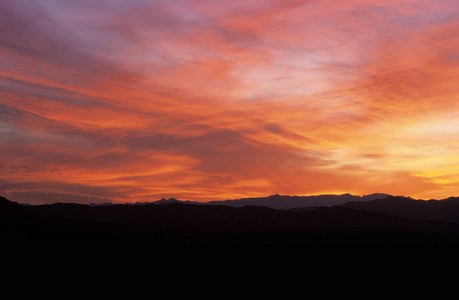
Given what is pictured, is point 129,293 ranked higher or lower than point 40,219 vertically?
lower

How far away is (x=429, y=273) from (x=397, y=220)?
11886 centimetres

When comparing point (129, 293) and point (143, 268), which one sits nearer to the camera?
point (129, 293)

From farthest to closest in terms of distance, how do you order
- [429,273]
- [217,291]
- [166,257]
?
[166,257]
[429,273]
[217,291]

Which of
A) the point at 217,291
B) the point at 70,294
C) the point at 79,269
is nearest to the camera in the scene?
the point at 70,294

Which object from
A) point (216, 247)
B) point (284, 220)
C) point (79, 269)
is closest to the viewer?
point (79, 269)

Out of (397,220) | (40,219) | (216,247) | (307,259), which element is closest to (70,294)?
(307,259)

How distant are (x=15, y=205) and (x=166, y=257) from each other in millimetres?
48147

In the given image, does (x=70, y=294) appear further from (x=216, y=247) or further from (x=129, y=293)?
(x=216, y=247)

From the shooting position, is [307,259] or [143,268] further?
[307,259]

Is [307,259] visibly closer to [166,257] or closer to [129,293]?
[166,257]

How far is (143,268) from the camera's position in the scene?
35.8 metres

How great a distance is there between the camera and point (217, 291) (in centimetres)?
2814

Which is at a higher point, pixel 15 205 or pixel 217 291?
pixel 15 205

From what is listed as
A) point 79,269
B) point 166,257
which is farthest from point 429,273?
point 79,269
